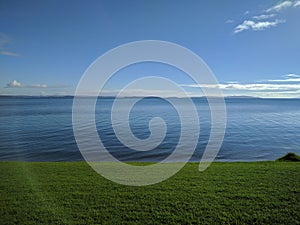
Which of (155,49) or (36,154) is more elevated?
(155,49)

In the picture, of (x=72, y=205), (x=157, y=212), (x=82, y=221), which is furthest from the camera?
(x=72, y=205)

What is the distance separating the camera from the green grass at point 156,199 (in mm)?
6121

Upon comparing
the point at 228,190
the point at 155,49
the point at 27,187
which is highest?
the point at 155,49

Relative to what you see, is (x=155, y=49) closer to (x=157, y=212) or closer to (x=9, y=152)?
(x=157, y=212)

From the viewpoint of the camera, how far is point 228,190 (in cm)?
790

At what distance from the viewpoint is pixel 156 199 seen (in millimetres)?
7227

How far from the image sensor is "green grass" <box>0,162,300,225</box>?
6.12m

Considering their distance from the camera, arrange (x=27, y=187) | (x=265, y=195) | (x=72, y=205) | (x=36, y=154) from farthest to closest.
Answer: (x=36, y=154), (x=27, y=187), (x=265, y=195), (x=72, y=205)

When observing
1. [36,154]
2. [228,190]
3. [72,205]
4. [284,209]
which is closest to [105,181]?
[72,205]

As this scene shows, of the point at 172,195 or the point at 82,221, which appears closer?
the point at 82,221

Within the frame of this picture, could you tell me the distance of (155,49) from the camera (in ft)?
23.0

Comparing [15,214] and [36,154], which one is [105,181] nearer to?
[15,214]

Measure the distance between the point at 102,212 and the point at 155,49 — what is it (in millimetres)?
4831

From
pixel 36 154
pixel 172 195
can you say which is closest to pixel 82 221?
pixel 172 195
